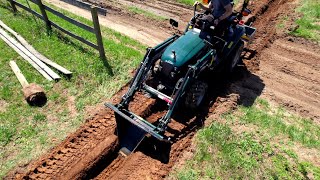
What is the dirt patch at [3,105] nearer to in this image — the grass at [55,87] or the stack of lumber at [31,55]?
the grass at [55,87]

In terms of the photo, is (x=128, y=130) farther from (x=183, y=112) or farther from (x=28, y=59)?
(x=28, y=59)

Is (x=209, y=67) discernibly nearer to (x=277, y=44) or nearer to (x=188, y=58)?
(x=188, y=58)

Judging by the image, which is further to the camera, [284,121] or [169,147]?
[284,121]

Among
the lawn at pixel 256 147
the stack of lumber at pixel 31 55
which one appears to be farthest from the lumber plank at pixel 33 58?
the lawn at pixel 256 147

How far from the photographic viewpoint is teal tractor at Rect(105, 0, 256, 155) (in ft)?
19.5

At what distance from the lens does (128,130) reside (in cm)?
615

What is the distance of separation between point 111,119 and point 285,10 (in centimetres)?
919

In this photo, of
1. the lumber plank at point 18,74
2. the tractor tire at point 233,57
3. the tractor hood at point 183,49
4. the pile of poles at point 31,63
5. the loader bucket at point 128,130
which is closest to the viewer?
the loader bucket at point 128,130

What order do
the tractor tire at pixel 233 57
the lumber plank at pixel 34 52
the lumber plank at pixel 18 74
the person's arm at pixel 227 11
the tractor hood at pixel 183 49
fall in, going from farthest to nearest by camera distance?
the lumber plank at pixel 34 52 < the tractor tire at pixel 233 57 < the lumber plank at pixel 18 74 < the person's arm at pixel 227 11 < the tractor hood at pixel 183 49

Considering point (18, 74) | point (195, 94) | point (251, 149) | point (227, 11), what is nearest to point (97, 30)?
point (18, 74)

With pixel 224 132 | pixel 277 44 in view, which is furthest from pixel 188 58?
pixel 277 44

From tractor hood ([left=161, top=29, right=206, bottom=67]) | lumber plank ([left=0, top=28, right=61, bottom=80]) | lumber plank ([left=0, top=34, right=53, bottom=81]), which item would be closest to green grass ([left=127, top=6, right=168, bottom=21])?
tractor hood ([left=161, top=29, right=206, bottom=67])

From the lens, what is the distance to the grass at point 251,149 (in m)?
5.69

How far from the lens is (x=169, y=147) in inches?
244
